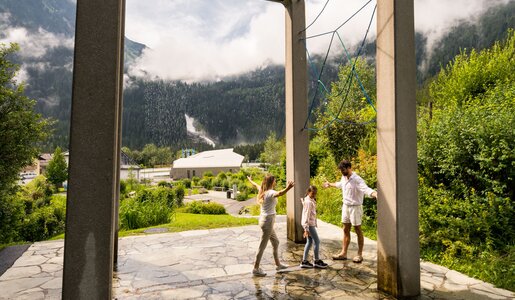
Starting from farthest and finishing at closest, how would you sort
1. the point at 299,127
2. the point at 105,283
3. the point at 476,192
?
the point at 299,127 → the point at 476,192 → the point at 105,283

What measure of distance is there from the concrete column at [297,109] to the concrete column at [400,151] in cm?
239

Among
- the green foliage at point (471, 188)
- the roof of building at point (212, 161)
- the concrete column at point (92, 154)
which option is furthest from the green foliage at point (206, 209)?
the roof of building at point (212, 161)

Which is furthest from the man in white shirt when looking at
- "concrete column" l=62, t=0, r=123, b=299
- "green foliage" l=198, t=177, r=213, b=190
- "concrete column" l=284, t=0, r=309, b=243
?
"green foliage" l=198, t=177, r=213, b=190

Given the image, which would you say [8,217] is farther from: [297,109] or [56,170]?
[56,170]

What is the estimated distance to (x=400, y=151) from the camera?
353 cm

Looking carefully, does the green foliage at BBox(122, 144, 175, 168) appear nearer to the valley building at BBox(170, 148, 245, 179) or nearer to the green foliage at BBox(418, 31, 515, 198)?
the valley building at BBox(170, 148, 245, 179)

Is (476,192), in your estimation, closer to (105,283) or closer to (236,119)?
(105,283)

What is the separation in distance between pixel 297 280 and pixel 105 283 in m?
2.51

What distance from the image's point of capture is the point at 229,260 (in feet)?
16.8

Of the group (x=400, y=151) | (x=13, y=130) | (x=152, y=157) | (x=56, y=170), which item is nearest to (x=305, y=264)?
(x=400, y=151)

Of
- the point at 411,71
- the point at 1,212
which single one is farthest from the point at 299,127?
the point at 1,212

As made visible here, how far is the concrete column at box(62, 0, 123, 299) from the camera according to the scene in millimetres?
2660

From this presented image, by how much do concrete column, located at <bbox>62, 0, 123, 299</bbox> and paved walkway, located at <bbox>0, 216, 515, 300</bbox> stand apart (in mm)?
1299

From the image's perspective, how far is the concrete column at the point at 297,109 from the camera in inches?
234
